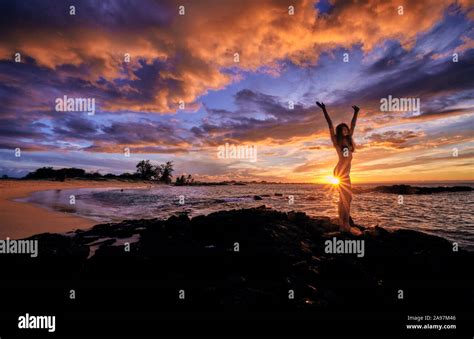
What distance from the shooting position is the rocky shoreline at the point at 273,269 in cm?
479

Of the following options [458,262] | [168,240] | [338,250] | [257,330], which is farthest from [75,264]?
[458,262]

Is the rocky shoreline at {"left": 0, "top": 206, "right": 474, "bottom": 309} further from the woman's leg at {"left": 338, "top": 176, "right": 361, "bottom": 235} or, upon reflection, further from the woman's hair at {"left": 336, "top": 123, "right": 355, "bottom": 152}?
the woman's hair at {"left": 336, "top": 123, "right": 355, "bottom": 152}

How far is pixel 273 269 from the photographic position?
5770mm

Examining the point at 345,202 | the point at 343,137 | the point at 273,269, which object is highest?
the point at 343,137

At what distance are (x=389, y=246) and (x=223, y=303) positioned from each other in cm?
621

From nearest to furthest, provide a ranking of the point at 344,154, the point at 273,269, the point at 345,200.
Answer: the point at 273,269 < the point at 344,154 < the point at 345,200

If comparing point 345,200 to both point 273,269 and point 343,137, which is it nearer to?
point 343,137

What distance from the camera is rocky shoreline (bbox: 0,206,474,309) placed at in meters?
4.79

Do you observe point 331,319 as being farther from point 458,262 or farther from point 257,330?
point 458,262

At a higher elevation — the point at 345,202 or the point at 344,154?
the point at 344,154

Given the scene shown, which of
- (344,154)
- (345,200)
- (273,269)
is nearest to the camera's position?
(273,269)

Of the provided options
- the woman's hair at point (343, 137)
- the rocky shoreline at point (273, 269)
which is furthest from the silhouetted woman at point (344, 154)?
the rocky shoreline at point (273, 269)

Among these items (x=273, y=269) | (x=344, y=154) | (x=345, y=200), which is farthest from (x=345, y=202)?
(x=273, y=269)

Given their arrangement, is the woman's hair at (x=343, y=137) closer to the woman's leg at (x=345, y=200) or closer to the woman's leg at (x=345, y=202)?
the woman's leg at (x=345, y=202)
